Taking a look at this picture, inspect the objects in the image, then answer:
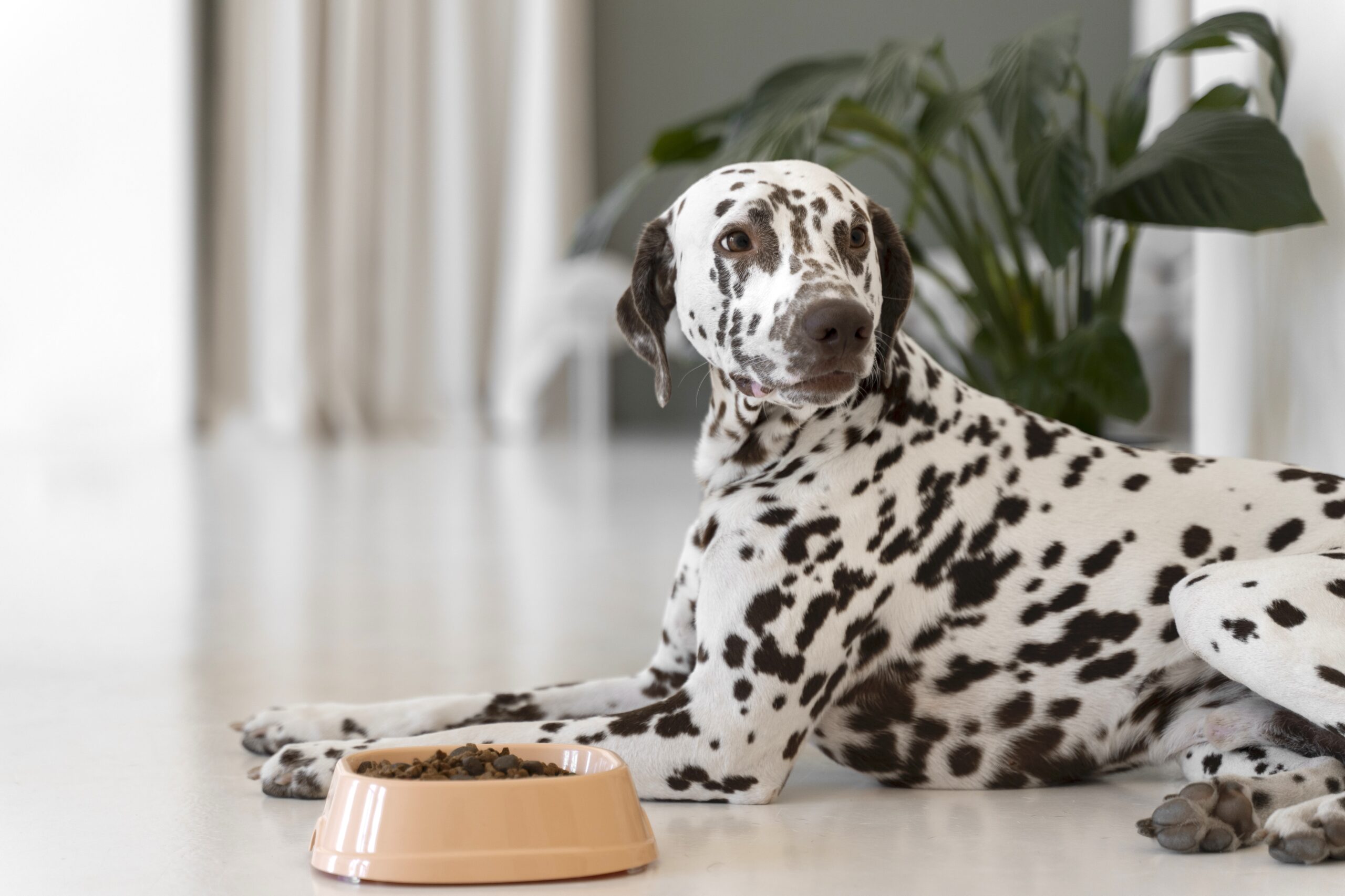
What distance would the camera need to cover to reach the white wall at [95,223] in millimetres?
9414

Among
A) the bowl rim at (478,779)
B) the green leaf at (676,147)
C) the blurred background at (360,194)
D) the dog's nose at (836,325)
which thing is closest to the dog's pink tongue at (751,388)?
the dog's nose at (836,325)

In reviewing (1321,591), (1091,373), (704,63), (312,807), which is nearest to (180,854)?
(312,807)

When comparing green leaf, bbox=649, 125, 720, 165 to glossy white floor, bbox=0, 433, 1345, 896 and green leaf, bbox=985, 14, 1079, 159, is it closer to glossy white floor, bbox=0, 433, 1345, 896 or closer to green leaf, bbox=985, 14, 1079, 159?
green leaf, bbox=985, 14, 1079, 159

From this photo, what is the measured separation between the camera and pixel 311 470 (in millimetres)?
7742

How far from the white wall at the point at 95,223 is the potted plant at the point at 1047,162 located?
689cm

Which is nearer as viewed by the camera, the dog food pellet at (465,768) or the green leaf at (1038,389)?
the dog food pellet at (465,768)

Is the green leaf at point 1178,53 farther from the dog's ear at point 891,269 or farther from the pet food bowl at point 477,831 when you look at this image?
the pet food bowl at point 477,831

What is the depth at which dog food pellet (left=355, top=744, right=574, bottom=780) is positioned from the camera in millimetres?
1660

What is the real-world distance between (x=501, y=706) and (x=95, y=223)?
27.9ft

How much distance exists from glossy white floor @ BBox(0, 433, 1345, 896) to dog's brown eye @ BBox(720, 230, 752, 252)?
0.78 metres

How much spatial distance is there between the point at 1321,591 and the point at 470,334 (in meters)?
9.18

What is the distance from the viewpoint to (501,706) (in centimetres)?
226

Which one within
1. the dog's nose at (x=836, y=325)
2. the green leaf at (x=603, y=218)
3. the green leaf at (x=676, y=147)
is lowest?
the dog's nose at (x=836, y=325)

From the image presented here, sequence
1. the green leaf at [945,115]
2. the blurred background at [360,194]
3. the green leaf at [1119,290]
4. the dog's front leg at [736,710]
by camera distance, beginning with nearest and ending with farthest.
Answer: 1. the dog's front leg at [736,710]
2. the green leaf at [945,115]
3. the green leaf at [1119,290]
4. the blurred background at [360,194]
